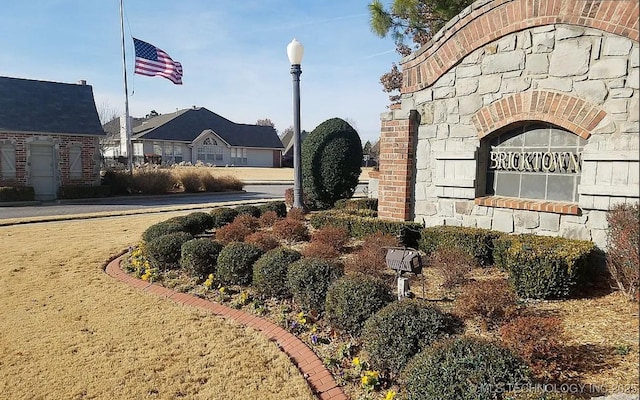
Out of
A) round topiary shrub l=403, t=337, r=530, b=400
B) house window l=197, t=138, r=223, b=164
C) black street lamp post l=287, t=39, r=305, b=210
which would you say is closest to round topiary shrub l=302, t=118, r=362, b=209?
black street lamp post l=287, t=39, r=305, b=210

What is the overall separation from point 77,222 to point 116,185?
8778 mm

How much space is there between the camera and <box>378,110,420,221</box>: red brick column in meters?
6.47

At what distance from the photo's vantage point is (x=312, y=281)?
14.1ft

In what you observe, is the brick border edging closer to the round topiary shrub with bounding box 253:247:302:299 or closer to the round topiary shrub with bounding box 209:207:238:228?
the round topiary shrub with bounding box 253:247:302:299

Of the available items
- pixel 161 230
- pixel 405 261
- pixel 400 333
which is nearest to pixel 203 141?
pixel 161 230

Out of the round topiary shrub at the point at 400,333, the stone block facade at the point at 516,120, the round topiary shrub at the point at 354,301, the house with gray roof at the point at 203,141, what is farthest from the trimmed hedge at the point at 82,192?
the house with gray roof at the point at 203,141

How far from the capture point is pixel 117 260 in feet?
23.0

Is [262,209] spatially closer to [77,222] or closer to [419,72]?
[419,72]

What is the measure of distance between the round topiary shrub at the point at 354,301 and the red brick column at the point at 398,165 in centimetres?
291

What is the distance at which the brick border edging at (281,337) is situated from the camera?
10.5 ft

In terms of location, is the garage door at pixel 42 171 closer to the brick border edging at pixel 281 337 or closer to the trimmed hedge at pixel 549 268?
the brick border edging at pixel 281 337

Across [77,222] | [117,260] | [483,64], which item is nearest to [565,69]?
[483,64]

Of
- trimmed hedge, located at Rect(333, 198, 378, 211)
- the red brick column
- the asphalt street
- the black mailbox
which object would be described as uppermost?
the red brick column

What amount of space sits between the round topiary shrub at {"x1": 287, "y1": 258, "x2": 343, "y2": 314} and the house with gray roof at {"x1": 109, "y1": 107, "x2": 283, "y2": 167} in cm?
3680
